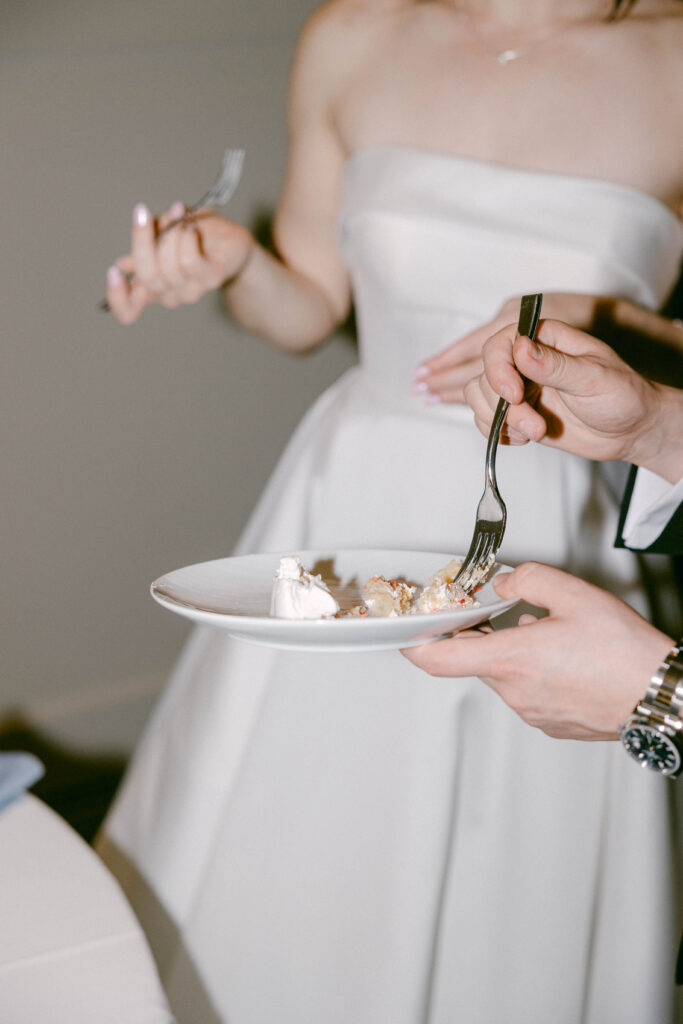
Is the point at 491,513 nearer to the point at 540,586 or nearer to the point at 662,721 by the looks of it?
the point at 540,586

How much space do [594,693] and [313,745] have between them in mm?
457

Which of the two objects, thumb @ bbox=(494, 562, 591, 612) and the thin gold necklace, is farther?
the thin gold necklace

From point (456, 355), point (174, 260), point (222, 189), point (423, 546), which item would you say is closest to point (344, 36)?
point (222, 189)

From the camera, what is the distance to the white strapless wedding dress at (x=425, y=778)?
1025mm

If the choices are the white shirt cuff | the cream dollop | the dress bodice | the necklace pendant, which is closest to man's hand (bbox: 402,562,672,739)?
the cream dollop

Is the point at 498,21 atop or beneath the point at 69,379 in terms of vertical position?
atop

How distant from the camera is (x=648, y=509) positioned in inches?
37.1

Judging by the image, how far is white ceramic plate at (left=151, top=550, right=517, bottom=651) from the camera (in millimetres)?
563

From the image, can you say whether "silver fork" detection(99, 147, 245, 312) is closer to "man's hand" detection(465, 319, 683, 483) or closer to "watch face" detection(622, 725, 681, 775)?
"man's hand" detection(465, 319, 683, 483)

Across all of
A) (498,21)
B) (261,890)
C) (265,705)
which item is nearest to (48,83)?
(498,21)

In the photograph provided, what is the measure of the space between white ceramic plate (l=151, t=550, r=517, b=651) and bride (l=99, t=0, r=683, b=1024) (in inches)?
11.0

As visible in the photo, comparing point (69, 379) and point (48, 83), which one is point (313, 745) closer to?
point (69, 379)

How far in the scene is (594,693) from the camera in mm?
727

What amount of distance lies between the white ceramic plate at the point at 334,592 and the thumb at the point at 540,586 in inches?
0.7
